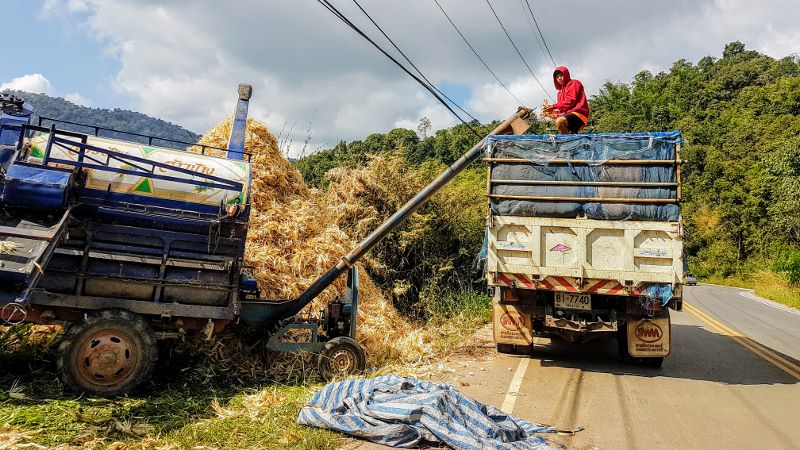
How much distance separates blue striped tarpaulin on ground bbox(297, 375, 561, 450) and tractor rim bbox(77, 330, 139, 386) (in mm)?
2131

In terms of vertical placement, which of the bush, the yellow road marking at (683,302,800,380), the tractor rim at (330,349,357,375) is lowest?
the tractor rim at (330,349,357,375)

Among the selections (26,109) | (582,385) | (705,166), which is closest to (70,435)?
(26,109)

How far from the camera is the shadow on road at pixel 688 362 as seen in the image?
7875 mm

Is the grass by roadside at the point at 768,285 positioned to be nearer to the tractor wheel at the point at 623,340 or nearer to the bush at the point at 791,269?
the bush at the point at 791,269

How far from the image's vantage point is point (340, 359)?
6840 mm

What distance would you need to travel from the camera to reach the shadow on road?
7875 mm

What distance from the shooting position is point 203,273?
6.12m

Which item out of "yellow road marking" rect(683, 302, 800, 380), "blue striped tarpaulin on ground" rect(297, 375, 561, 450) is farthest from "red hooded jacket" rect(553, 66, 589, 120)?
"blue striped tarpaulin on ground" rect(297, 375, 561, 450)

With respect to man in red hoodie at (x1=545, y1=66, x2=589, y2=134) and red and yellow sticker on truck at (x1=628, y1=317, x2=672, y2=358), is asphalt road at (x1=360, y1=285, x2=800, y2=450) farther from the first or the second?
man in red hoodie at (x1=545, y1=66, x2=589, y2=134)

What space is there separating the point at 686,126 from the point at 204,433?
68.6 meters

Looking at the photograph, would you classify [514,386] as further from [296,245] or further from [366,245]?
[296,245]

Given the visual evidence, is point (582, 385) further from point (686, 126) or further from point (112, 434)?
point (686, 126)

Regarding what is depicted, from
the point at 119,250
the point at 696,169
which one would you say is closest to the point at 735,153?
the point at 696,169

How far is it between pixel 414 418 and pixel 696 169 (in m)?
59.2
